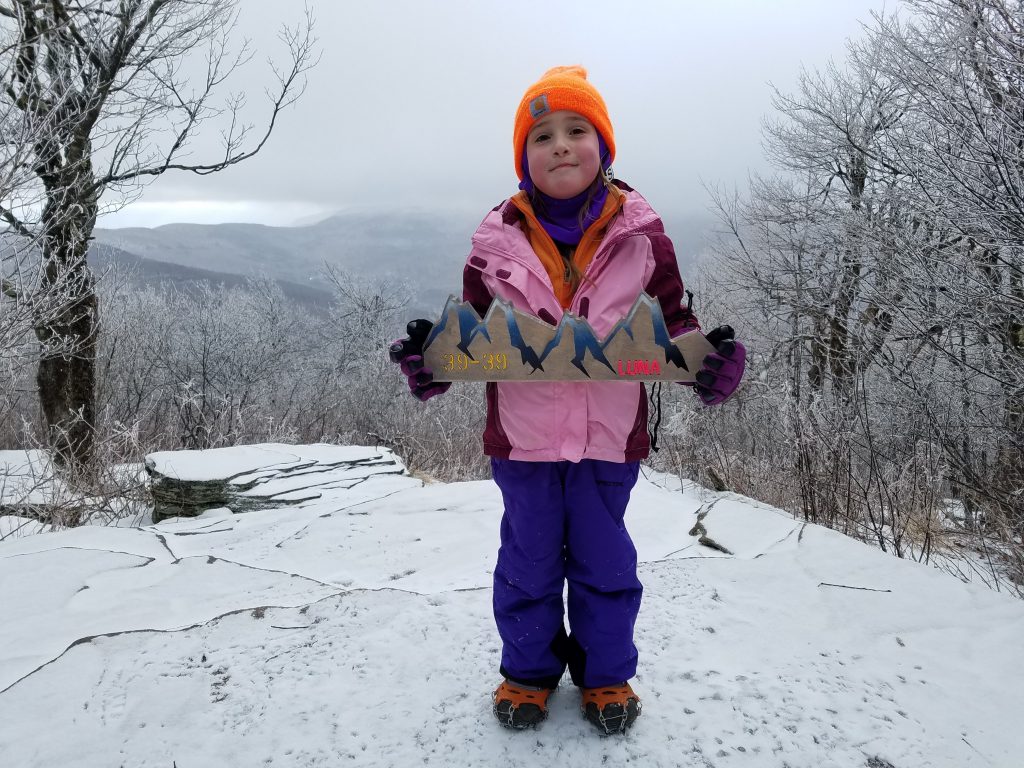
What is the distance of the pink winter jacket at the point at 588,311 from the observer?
1.43 metres

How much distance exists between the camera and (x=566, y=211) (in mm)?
1541

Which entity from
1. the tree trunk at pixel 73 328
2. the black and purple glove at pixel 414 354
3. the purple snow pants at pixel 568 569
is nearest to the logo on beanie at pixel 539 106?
the black and purple glove at pixel 414 354

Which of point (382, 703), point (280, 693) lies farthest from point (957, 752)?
point (280, 693)

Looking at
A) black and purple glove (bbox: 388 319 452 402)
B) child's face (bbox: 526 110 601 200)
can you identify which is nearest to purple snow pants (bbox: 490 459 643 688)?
black and purple glove (bbox: 388 319 452 402)

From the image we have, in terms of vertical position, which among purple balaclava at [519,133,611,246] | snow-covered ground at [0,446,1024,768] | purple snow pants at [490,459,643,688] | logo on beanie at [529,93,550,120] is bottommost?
snow-covered ground at [0,446,1024,768]

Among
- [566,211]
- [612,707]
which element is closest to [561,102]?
[566,211]

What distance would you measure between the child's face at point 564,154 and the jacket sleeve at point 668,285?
0.22 metres

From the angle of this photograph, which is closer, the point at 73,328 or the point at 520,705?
the point at 520,705

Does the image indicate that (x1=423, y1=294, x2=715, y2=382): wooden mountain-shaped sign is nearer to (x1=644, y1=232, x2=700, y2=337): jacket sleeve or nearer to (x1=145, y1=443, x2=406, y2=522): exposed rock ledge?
(x1=644, y1=232, x2=700, y2=337): jacket sleeve

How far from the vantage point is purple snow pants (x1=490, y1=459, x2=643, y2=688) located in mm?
1489

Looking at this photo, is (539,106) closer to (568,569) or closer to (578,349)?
(578,349)

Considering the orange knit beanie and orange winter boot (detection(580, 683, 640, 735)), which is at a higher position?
the orange knit beanie

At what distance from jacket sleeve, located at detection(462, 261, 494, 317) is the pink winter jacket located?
71mm

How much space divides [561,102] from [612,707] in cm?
138
